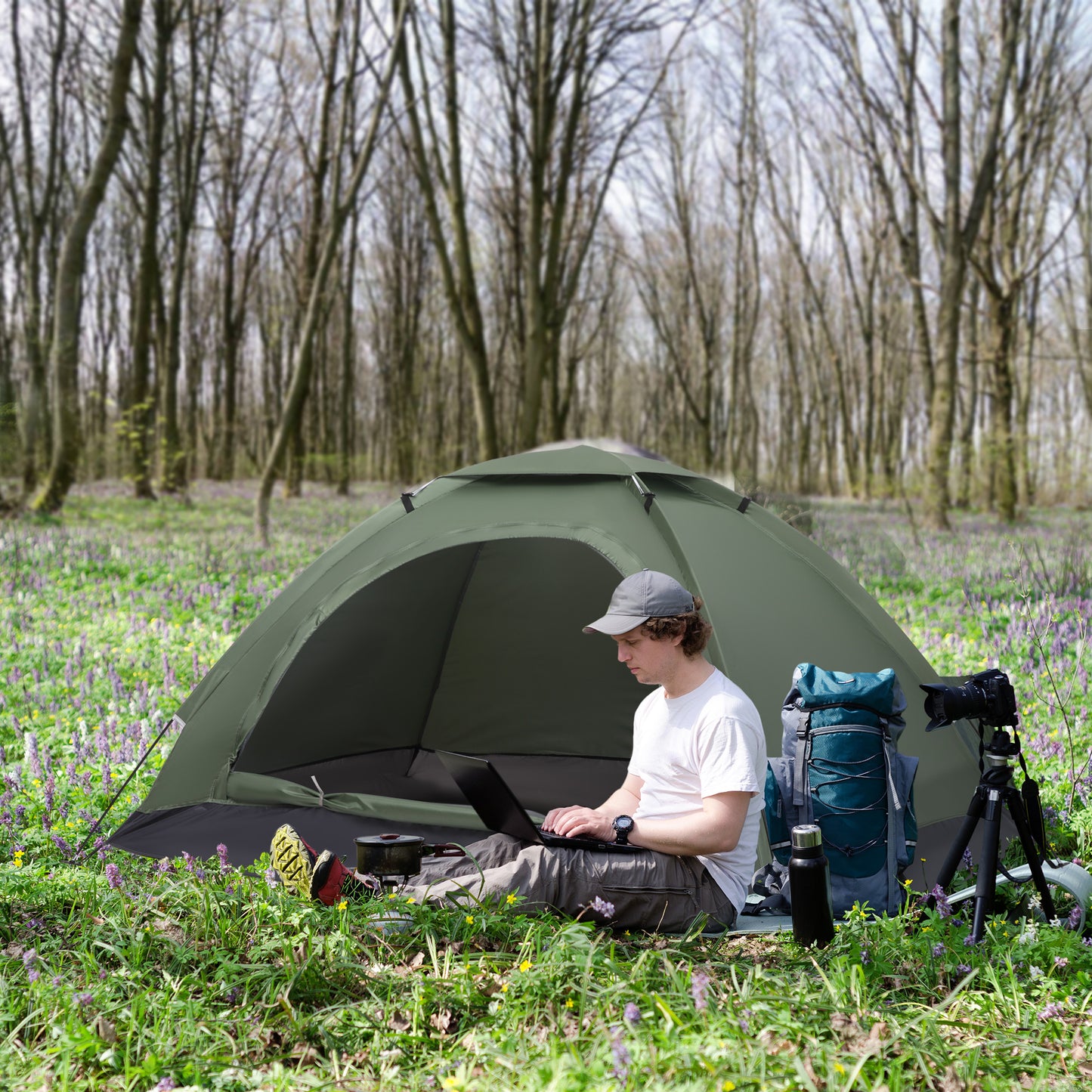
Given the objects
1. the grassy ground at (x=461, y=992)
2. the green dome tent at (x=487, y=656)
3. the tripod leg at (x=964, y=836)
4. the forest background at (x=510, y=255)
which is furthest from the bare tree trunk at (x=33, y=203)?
the tripod leg at (x=964, y=836)

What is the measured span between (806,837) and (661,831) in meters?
0.44

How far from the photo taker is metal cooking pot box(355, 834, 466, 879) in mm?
3189

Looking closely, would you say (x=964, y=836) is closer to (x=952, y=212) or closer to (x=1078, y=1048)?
(x=1078, y=1048)

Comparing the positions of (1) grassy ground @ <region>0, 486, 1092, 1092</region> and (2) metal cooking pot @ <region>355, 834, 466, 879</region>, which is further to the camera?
(2) metal cooking pot @ <region>355, 834, 466, 879</region>

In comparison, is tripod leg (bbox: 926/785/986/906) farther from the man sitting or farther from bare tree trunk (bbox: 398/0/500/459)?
bare tree trunk (bbox: 398/0/500/459)

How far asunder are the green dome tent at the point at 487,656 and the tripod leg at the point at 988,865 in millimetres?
1009

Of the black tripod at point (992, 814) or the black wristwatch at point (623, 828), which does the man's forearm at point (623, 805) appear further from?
the black tripod at point (992, 814)

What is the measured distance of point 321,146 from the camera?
1573 cm

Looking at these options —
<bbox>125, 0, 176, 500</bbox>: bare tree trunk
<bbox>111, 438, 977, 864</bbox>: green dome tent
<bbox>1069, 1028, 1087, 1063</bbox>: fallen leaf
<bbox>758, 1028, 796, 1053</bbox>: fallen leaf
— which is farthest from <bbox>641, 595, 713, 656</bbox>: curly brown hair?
<bbox>125, 0, 176, 500</bbox>: bare tree trunk

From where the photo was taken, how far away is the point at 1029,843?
284cm

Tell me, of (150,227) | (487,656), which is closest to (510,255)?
(150,227)

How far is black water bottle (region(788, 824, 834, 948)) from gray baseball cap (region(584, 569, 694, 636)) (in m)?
0.75

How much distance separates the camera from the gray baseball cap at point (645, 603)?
10.2 ft

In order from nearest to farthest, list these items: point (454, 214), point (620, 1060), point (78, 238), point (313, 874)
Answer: point (620, 1060)
point (313, 874)
point (78, 238)
point (454, 214)
